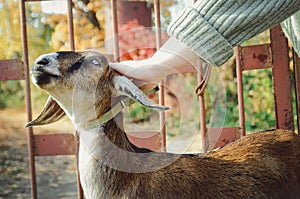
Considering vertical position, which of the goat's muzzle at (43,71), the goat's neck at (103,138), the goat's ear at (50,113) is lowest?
the goat's neck at (103,138)

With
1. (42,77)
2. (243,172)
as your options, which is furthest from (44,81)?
(243,172)

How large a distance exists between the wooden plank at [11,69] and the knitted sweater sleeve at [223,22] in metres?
1.32

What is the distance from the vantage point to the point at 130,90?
2.34 metres

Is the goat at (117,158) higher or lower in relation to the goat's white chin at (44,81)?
lower

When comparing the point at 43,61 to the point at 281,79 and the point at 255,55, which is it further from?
the point at 281,79

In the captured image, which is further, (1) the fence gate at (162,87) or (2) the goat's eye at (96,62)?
(1) the fence gate at (162,87)

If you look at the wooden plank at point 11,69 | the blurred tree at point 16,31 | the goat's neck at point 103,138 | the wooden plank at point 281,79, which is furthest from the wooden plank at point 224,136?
the blurred tree at point 16,31

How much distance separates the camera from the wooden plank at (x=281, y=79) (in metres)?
3.42

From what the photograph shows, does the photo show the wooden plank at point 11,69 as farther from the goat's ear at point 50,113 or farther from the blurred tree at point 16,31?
the blurred tree at point 16,31

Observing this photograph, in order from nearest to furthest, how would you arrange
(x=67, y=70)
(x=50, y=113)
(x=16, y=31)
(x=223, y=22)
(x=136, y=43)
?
(x=223, y=22), (x=67, y=70), (x=50, y=113), (x=136, y=43), (x=16, y=31)

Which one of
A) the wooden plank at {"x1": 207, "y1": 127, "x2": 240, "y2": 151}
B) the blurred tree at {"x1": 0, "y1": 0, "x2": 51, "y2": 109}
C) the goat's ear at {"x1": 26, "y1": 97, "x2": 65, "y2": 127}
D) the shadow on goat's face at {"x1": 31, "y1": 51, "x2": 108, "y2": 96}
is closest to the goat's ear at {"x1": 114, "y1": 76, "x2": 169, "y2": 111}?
the shadow on goat's face at {"x1": 31, "y1": 51, "x2": 108, "y2": 96}

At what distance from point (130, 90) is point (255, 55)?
130 centimetres

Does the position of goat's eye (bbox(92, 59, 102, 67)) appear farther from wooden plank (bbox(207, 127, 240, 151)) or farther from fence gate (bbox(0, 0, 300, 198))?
wooden plank (bbox(207, 127, 240, 151))

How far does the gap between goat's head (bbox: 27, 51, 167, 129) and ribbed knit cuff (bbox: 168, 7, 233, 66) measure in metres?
0.27
